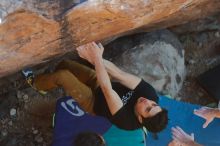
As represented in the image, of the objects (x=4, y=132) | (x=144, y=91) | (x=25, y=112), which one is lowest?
(x=4, y=132)

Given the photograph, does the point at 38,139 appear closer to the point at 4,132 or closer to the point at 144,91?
the point at 4,132

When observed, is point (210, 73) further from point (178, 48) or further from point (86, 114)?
point (86, 114)

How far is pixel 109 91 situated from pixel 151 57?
0.76 meters

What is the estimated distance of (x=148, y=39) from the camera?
3.21 m

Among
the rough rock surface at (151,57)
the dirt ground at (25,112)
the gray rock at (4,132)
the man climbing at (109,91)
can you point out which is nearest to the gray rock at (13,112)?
the dirt ground at (25,112)

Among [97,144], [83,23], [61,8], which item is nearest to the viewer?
[61,8]

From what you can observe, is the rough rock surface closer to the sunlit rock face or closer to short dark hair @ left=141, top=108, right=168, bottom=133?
short dark hair @ left=141, top=108, right=168, bottom=133

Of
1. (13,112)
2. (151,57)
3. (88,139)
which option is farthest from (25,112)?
(151,57)

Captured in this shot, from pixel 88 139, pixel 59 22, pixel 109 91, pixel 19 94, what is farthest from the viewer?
pixel 19 94

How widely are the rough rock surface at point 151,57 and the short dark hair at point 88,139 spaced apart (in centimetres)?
52

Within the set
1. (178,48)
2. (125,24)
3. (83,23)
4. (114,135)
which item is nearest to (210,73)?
(178,48)

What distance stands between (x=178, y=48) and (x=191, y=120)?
603 millimetres

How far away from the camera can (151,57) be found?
10.5 ft

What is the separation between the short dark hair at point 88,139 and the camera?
2.97 m
